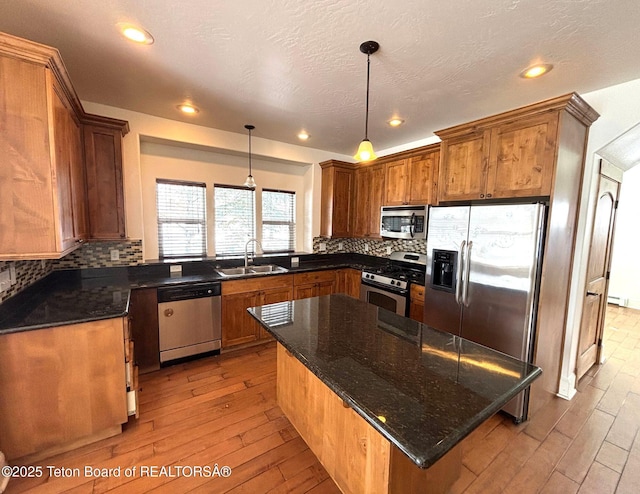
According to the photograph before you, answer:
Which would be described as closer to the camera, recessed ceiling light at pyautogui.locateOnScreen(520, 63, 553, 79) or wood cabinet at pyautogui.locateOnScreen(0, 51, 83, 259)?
wood cabinet at pyautogui.locateOnScreen(0, 51, 83, 259)

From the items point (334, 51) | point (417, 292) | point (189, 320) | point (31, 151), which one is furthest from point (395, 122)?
point (189, 320)

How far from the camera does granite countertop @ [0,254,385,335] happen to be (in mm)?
1740

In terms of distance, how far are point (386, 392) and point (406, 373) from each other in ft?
0.61

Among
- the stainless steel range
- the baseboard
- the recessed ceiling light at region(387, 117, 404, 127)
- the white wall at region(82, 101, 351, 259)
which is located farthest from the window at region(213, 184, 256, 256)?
the baseboard

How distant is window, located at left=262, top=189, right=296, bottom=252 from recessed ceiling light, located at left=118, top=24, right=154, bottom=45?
2453 millimetres

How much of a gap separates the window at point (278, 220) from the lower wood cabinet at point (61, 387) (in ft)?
8.05

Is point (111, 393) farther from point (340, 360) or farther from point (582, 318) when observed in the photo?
point (582, 318)

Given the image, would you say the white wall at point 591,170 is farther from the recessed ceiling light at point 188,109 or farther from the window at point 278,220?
the recessed ceiling light at point 188,109

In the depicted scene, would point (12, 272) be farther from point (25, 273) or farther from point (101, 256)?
point (101, 256)

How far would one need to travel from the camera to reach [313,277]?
3.83 m

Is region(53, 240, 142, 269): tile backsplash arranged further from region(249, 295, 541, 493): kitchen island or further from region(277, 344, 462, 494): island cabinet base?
region(277, 344, 462, 494): island cabinet base

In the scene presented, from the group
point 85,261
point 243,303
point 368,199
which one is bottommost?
point 243,303

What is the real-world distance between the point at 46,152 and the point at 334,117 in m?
2.34

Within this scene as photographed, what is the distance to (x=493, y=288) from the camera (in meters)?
2.23
